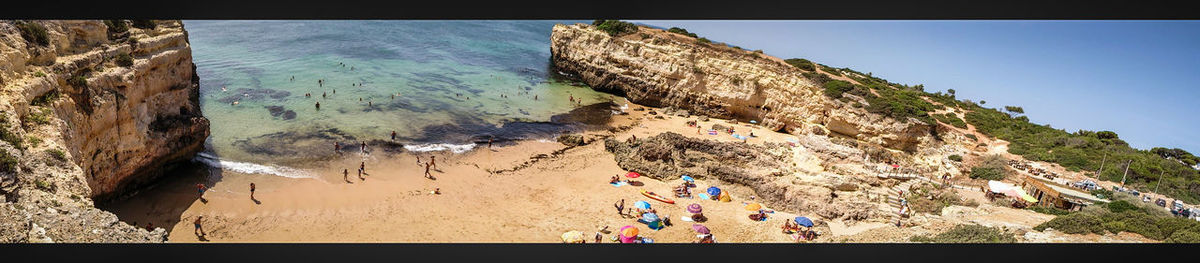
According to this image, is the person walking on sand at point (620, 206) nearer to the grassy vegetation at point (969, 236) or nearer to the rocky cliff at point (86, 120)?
the grassy vegetation at point (969, 236)

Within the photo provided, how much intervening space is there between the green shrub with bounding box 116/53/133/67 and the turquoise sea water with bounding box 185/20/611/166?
505 centimetres

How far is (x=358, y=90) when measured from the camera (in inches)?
975

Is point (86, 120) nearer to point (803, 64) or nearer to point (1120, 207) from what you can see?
point (1120, 207)

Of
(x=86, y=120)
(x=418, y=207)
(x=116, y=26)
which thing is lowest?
(x=418, y=207)

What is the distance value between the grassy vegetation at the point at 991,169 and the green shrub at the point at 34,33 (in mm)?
23097

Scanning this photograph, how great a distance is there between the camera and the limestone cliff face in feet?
66.1

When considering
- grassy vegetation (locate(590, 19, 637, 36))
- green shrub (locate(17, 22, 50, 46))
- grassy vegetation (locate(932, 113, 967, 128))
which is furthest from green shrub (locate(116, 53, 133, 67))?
grassy vegetation (locate(932, 113, 967, 128))

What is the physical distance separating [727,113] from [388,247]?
2222 centimetres

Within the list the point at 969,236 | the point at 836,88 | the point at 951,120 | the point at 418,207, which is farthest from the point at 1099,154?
the point at 418,207

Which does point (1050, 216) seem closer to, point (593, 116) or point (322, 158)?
point (593, 116)

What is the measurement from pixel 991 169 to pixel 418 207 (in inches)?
690

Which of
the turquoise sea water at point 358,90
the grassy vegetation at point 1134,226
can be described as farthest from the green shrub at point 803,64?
the grassy vegetation at point 1134,226

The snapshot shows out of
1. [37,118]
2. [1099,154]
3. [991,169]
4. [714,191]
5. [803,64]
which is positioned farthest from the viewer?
[803,64]

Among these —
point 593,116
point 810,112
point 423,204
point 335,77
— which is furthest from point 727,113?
point 335,77
